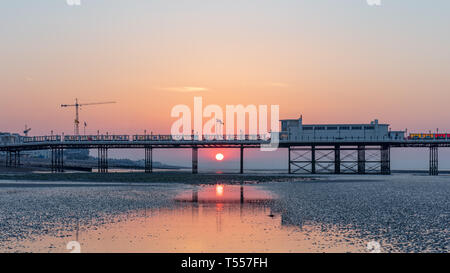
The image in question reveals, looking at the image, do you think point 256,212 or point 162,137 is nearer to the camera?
point 256,212

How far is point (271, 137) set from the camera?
78.6m

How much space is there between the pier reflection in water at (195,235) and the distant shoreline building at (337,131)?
190ft

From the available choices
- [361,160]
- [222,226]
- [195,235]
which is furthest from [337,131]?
[195,235]

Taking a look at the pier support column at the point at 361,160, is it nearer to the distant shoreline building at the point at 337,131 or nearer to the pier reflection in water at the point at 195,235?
the distant shoreline building at the point at 337,131

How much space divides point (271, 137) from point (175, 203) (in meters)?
55.3

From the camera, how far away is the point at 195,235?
14375mm

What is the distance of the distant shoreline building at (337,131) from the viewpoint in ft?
249

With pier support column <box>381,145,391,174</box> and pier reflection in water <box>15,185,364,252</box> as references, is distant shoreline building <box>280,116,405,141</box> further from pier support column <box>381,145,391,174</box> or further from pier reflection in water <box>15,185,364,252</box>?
pier reflection in water <box>15,185,364,252</box>

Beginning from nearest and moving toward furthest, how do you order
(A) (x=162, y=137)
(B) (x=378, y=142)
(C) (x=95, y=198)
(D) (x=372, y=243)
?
1. (D) (x=372, y=243)
2. (C) (x=95, y=198)
3. (B) (x=378, y=142)
4. (A) (x=162, y=137)

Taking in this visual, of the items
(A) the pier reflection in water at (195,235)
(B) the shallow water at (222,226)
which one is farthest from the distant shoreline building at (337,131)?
(A) the pier reflection in water at (195,235)

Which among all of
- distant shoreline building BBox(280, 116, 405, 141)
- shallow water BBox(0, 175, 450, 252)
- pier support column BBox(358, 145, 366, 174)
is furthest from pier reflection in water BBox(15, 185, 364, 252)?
pier support column BBox(358, 145, 366, 174)

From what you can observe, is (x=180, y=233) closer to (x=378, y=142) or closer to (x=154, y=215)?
(x=154, y=215)
